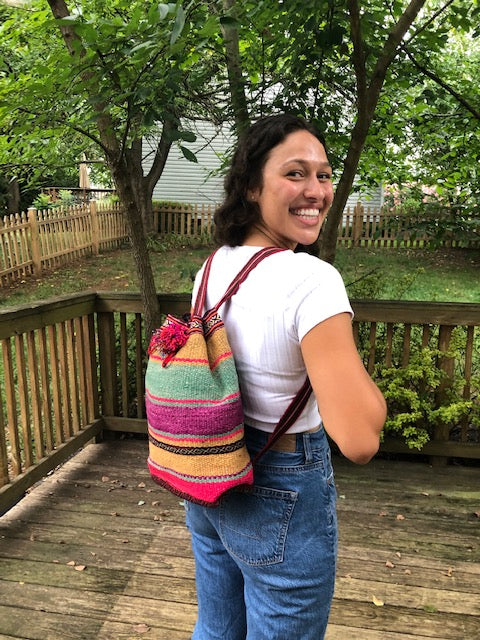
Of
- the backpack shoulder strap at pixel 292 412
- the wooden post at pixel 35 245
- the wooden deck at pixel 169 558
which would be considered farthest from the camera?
the wooden post at pixel 35 245

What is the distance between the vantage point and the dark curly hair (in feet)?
3.74

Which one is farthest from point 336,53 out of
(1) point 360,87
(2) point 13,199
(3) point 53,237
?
(2) point 13,199

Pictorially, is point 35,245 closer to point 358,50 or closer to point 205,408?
point 358,50

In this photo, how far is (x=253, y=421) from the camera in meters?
1.11

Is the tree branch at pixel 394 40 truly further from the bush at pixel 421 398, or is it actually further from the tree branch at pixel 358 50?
the bush at pixel 421 398

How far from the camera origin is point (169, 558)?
2551mm

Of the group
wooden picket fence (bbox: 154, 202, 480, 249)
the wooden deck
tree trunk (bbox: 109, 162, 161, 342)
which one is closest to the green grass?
wooden picket fence (bbox: 154, 202, 480, 249)

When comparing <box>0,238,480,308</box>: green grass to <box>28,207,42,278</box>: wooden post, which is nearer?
<box>0,238,480,308</box>: green grass

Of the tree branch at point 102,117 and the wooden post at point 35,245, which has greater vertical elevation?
the tree branch at point 102,117

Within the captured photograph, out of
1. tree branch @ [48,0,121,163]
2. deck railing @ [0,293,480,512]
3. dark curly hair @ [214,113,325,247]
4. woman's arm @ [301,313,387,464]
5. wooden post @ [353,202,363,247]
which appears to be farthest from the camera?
wooden post @ [353,202,363,247]

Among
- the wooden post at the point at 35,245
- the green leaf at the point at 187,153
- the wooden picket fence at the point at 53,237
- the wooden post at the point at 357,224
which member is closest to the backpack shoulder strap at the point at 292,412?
the green leaf at the point at 187,153

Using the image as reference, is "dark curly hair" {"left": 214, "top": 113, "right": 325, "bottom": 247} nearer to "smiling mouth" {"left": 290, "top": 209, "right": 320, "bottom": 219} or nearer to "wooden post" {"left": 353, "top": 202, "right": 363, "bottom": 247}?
"smiling mouth" {"left": 290, "top": 209, "right": 320, "bottom": 219}

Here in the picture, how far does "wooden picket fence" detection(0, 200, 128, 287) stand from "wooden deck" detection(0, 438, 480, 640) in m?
7.64

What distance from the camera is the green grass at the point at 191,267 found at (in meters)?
9.16
